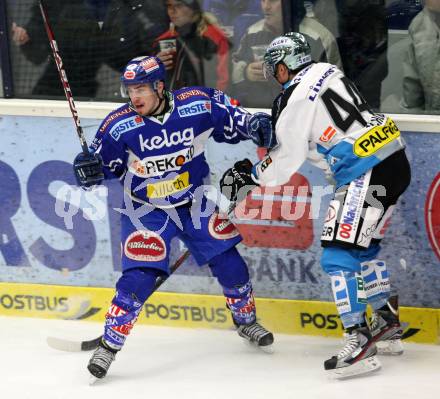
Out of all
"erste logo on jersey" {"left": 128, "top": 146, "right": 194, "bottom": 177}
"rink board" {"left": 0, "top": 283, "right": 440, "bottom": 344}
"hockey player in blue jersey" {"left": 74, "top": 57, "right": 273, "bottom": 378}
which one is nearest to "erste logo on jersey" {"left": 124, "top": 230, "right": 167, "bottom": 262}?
"hockey player in blue jersey" {"left": 74, "top": 57, "right": 273, "bottom": 378}

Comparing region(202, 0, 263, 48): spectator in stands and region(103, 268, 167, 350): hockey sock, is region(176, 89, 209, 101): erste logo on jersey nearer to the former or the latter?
region(202, 0, 263, 48): spectator in stands

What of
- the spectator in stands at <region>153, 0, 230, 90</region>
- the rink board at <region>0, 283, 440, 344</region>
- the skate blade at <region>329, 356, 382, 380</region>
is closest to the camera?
the skate blade at <region>329, 356, 382, 380</region>

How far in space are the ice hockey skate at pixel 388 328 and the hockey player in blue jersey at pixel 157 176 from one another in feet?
2.08

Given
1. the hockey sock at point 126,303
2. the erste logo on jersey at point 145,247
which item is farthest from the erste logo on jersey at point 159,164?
the hockey sock at point 126,303

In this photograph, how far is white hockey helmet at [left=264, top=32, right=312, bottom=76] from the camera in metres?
4.73

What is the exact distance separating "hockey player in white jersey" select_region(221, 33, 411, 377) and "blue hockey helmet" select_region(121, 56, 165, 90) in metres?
0.48

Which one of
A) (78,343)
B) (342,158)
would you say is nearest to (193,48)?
(342,158)

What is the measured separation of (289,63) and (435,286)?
4.32 feet

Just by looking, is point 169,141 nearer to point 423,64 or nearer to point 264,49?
point 264,49

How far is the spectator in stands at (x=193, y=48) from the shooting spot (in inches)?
215

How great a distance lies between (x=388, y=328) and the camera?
498 centimetres

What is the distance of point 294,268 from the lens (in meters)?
5.43

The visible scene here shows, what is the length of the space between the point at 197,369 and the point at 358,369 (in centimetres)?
76

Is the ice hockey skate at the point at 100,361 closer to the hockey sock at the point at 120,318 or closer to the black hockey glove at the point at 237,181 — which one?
the hockey sock at the point at 120,318
